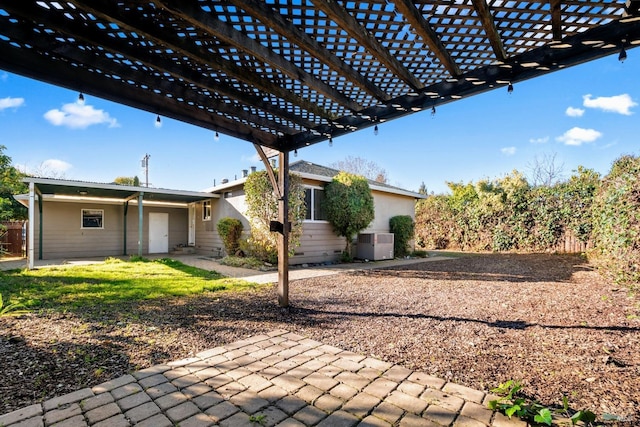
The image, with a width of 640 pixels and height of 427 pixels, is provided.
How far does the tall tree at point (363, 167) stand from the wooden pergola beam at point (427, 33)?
27671 millimetres

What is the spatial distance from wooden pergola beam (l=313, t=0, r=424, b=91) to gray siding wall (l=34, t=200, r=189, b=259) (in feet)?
49.1

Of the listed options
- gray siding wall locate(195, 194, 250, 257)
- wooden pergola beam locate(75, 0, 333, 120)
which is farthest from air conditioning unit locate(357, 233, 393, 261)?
wooden pergola beam locate(75, 0, 333, 120)

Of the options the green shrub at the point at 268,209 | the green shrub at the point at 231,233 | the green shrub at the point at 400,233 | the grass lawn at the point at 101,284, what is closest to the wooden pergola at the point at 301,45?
the grass lawn at the point at 101,284

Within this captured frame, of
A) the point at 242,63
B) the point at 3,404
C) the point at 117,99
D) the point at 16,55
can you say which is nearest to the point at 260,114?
the point at 242,63

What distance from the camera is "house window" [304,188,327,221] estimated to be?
11039mm

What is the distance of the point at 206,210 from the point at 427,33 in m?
13.7

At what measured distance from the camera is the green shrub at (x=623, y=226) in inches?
211

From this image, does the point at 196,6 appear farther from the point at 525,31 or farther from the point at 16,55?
the point at 525,31

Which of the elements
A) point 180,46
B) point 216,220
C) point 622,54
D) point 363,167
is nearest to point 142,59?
point 180,46

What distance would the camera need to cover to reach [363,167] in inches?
1214

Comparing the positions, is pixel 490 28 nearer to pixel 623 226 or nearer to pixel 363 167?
pixel 623 226

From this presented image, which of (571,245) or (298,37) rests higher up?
(298,37)

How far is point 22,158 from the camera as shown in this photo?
78.5ft

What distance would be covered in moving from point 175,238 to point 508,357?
51.6 feet
